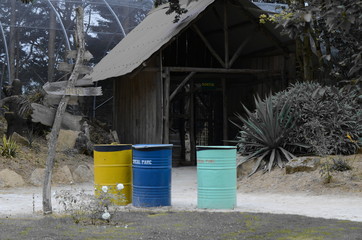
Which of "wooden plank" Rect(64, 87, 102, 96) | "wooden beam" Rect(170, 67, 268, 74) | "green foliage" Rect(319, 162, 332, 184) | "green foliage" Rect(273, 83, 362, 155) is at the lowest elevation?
"green foliage" Rect(319, 162, 332, 184)

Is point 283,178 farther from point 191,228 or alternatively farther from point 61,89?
point 191,228

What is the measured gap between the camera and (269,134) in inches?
513

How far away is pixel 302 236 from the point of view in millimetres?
6324

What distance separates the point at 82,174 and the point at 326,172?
5996mm

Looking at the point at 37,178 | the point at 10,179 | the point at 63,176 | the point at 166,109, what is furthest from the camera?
the point at 166,109

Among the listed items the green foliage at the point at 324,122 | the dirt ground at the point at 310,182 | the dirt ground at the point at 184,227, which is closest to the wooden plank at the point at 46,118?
the dirt ground at the point at 310,182

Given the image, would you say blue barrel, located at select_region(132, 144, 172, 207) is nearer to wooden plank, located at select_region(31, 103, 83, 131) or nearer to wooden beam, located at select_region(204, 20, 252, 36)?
wooden plank, located at select_region(31, 103, 83, 131)

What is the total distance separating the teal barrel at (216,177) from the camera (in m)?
9.01

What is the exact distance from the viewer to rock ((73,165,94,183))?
14099 millimetres

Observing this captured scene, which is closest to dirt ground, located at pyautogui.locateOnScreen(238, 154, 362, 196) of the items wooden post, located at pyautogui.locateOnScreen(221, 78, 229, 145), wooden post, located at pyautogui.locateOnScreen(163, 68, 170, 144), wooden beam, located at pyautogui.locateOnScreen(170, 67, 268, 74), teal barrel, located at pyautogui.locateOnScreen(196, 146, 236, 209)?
teal barrel, located at pyautogui.locateOnScreen(196, 146, 236, 209)

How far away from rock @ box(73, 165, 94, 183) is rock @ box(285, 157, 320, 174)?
4986 millimetres

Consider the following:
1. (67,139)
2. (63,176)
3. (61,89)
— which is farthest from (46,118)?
(61,89)

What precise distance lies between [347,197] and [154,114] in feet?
26.7

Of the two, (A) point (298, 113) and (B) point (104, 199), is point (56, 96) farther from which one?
(A) point (298, 113)
